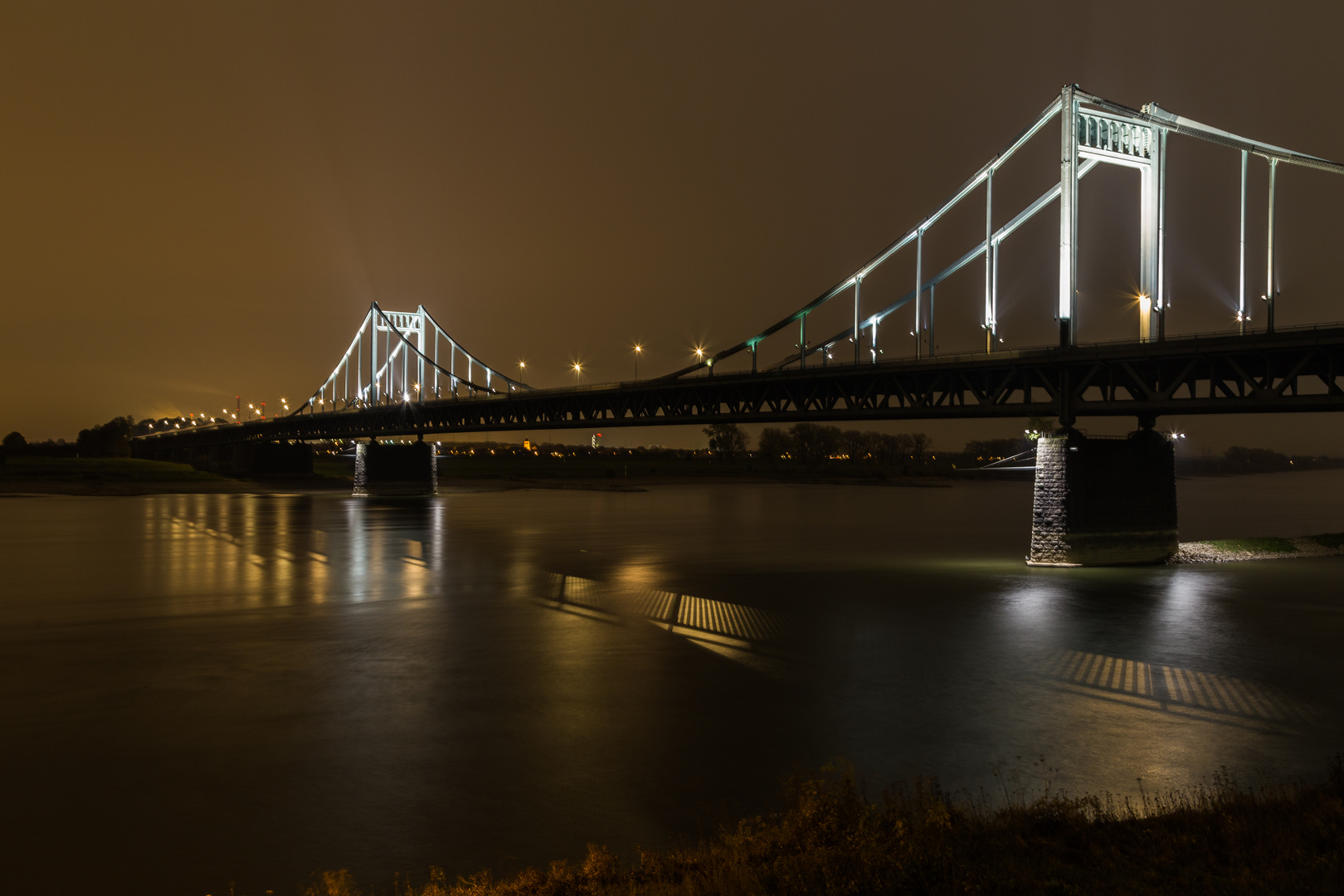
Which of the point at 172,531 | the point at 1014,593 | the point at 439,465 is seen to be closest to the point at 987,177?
the point at 1014,593

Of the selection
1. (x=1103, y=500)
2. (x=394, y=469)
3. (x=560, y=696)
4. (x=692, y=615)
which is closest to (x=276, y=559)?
(x=692, y=615)

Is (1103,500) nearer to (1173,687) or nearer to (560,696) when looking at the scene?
(1173,687)

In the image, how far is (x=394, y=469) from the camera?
9256cm

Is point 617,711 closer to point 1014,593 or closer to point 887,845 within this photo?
point 887,845

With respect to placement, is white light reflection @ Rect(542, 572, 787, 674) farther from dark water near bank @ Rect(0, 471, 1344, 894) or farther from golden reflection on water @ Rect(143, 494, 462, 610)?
golden reflection on water @ Rect(143, 494, 462, 610)

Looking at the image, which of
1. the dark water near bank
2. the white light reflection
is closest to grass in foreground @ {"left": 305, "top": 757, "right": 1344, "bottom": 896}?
the dark water near bank

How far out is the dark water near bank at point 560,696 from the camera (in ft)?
31.1

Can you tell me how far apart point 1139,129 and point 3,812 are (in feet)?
Result: 126

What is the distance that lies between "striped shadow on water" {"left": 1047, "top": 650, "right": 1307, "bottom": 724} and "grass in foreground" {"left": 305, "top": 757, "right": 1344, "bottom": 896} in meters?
5.29

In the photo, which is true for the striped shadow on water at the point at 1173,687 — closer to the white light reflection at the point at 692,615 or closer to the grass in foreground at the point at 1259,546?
the white light reflection at the point at 692,615

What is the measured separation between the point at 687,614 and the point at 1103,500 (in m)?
17.6

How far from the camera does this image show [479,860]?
8.63 m

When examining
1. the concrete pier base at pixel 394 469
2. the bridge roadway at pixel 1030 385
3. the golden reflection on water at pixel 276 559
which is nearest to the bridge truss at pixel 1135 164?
the bridge roadway at pixel 1030 385

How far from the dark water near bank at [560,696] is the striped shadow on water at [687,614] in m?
0.13
